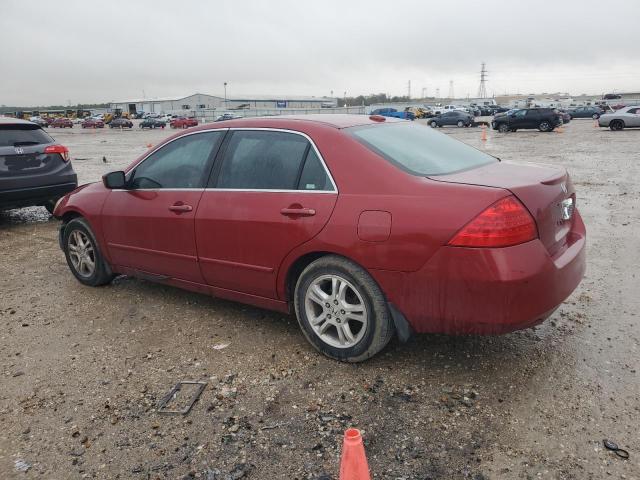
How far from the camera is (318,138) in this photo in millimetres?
3600

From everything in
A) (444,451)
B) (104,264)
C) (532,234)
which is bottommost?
(444,451)

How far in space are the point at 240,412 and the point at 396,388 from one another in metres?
0.95

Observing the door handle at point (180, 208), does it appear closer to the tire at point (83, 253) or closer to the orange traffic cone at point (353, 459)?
the tire at point (83, 253)

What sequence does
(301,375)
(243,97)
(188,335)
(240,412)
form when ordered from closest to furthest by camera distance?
1. (240,412)
2. (301,375)
3. (188,335)
4. (243,97)

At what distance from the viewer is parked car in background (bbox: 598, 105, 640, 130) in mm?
29812

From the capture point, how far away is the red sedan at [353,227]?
2930 millimetres

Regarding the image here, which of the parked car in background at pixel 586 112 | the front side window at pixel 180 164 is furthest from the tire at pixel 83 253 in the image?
the parked car in background at pixel 586 112

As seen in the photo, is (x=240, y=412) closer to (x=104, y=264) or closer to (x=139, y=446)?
(x=139, y=446)

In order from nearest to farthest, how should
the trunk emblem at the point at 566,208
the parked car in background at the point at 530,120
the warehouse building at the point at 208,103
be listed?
1. the trunk emblem at the point at 566,208
2. the parked car in background at the point at 530,120
3. the warehouse building at the point at 208,103

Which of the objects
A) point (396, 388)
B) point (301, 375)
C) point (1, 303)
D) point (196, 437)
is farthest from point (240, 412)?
point (1, 303)

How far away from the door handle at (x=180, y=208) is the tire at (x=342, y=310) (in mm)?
1139

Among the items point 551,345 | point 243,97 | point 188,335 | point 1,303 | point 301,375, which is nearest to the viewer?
point 301,375

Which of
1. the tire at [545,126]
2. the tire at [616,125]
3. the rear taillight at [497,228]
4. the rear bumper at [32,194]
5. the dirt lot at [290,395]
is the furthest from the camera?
the tire at [545,126]

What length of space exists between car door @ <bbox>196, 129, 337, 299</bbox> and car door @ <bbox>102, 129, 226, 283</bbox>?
5.3 inches
